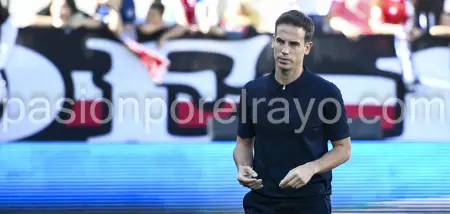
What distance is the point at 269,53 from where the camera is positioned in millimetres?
5926

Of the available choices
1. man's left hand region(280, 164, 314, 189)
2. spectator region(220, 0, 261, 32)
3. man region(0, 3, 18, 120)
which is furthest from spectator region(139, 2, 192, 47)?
man's left hand region(280, 164, 314, 189)

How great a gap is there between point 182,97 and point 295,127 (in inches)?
97.1

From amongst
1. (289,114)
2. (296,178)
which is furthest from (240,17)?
(296,178)

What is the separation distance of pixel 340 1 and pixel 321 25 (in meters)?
0.25

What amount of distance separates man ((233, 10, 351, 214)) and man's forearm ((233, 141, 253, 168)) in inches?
4.1

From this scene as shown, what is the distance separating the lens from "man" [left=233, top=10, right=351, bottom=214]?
11.5 ft

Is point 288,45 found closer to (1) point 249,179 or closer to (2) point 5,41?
(1) point 249,179

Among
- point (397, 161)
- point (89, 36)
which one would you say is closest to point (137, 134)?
point (89, 36)

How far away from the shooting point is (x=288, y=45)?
3475 millimetres

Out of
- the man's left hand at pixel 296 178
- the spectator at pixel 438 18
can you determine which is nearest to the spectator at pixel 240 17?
the spectator at pixel 438 18

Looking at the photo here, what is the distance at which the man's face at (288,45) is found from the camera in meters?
3.48

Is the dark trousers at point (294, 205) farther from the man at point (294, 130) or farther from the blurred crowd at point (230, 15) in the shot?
the blurred crowd at point (230, 15)

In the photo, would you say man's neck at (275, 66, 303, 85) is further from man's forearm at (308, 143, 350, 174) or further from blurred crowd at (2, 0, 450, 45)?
blurred crowd at (2, 0, 450, 45)

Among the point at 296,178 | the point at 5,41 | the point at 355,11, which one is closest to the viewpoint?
the point at 296,178
